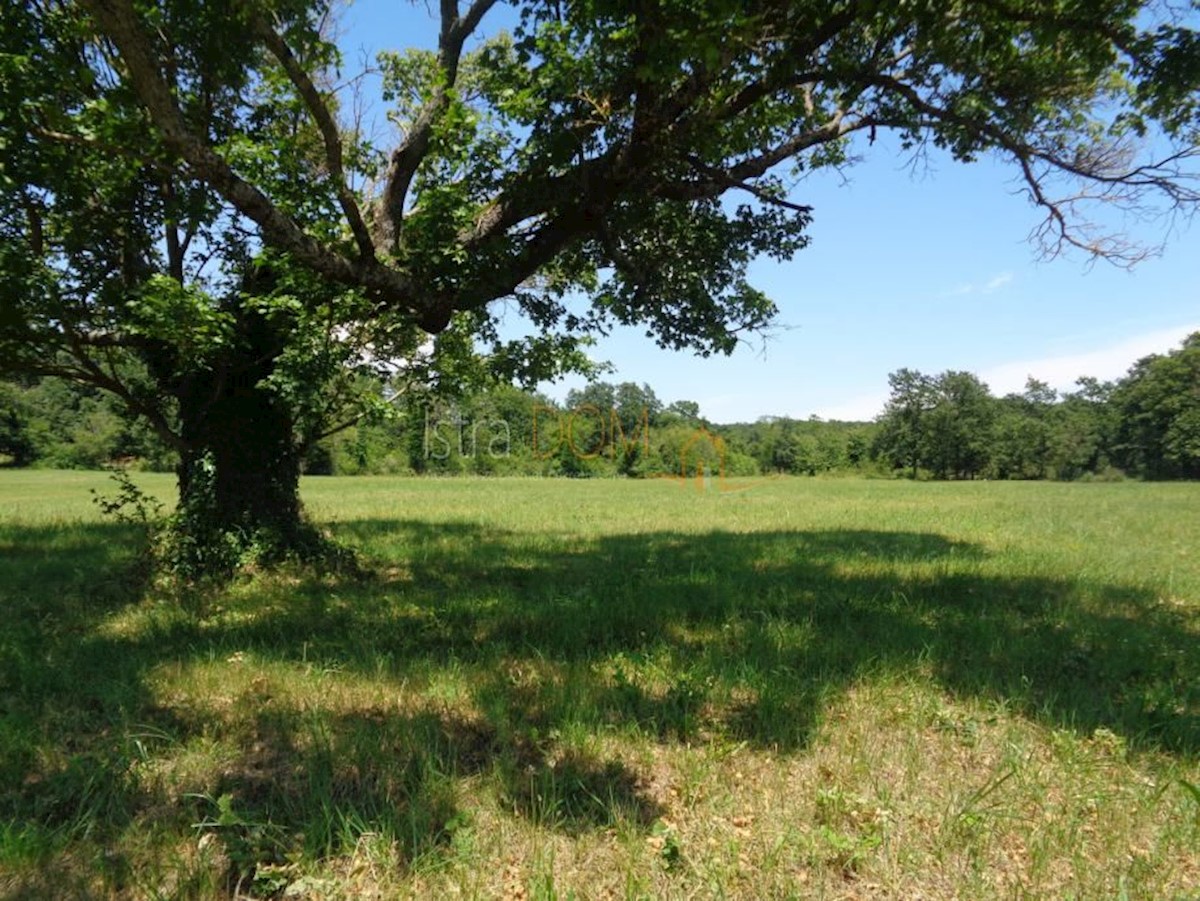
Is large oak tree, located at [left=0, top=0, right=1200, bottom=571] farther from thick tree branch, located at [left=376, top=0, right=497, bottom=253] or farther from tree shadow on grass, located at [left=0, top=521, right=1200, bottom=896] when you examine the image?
tree shadow on grass, located at [left=0, top=521, right=1200, bottom=896]

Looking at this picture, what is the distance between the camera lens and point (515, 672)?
4.93 metres

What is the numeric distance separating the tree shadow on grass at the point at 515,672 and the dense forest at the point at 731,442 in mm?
54231

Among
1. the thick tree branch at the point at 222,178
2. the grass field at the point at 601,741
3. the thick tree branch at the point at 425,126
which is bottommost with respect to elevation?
the grass field at the point at 601,741

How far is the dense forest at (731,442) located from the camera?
70.7m

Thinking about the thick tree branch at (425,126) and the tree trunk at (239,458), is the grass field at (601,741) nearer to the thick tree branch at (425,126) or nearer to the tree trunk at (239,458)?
the tree trunk at (239,458)

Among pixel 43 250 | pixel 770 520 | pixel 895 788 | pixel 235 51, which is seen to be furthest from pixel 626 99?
pixel 770 520

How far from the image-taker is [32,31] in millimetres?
6285

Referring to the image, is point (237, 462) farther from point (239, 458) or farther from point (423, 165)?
point (423, 165)

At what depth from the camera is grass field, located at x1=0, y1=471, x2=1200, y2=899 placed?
2.68m

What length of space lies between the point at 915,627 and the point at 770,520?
12.3m

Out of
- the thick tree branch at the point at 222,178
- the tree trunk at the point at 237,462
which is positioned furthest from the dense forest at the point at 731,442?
the thick tree branch at the point at 222,178

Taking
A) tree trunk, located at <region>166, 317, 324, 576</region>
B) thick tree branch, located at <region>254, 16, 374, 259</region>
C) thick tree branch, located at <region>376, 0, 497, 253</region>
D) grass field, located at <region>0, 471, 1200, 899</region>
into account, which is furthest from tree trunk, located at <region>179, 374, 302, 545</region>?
thick tree branch, located at <region>254, 16, 374, 259</region>

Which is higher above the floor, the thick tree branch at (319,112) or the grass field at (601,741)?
the thick tree branch at (319,112)

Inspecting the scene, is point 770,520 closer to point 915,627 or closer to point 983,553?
point 983,553
